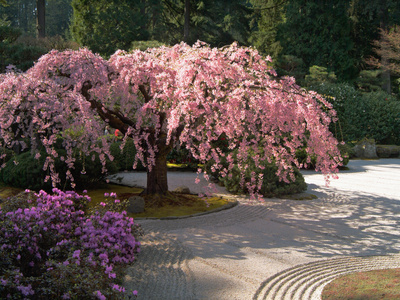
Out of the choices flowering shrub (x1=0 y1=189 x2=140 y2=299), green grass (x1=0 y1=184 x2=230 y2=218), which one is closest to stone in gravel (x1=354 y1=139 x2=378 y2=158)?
green grass (x1=0 y1=184 x2=230 y2=218)

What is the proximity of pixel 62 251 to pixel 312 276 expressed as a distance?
298cm

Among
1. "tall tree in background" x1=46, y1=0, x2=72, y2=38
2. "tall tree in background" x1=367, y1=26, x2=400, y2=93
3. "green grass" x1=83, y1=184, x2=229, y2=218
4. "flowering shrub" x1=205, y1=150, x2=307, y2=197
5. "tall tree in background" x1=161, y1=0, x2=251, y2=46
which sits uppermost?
"tall tree in background" x1=46, y1=0, x2=72, y2=38

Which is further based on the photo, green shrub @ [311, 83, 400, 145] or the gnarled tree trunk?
green shrub @ [311, 83, 400, 145]

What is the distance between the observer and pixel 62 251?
4.31m

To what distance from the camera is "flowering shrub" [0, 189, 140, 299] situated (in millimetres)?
3182

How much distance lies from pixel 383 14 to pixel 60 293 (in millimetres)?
32620

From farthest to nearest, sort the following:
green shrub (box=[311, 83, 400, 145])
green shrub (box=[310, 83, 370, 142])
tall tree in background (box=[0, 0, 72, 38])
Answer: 1. tall tree in background (box=[0, 0, 72, 38])
2. green shrub (box=[311, 83, 400, 145])
3. green shrub (box=[310, 83, 370, 142])

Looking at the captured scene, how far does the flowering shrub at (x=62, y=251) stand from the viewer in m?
3.18

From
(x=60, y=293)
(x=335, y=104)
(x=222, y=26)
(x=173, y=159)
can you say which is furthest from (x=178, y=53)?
(x=222, y=26)

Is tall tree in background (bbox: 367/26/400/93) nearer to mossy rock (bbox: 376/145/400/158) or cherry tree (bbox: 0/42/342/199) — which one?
mossy rock (bbox: 376/145/400/158)

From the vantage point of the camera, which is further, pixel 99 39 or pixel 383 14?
pixel 383 14

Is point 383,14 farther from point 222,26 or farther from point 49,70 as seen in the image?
point 49,70

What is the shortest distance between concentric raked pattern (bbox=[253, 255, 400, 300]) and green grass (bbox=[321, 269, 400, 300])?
0.38 feet

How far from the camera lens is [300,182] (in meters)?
9.89
